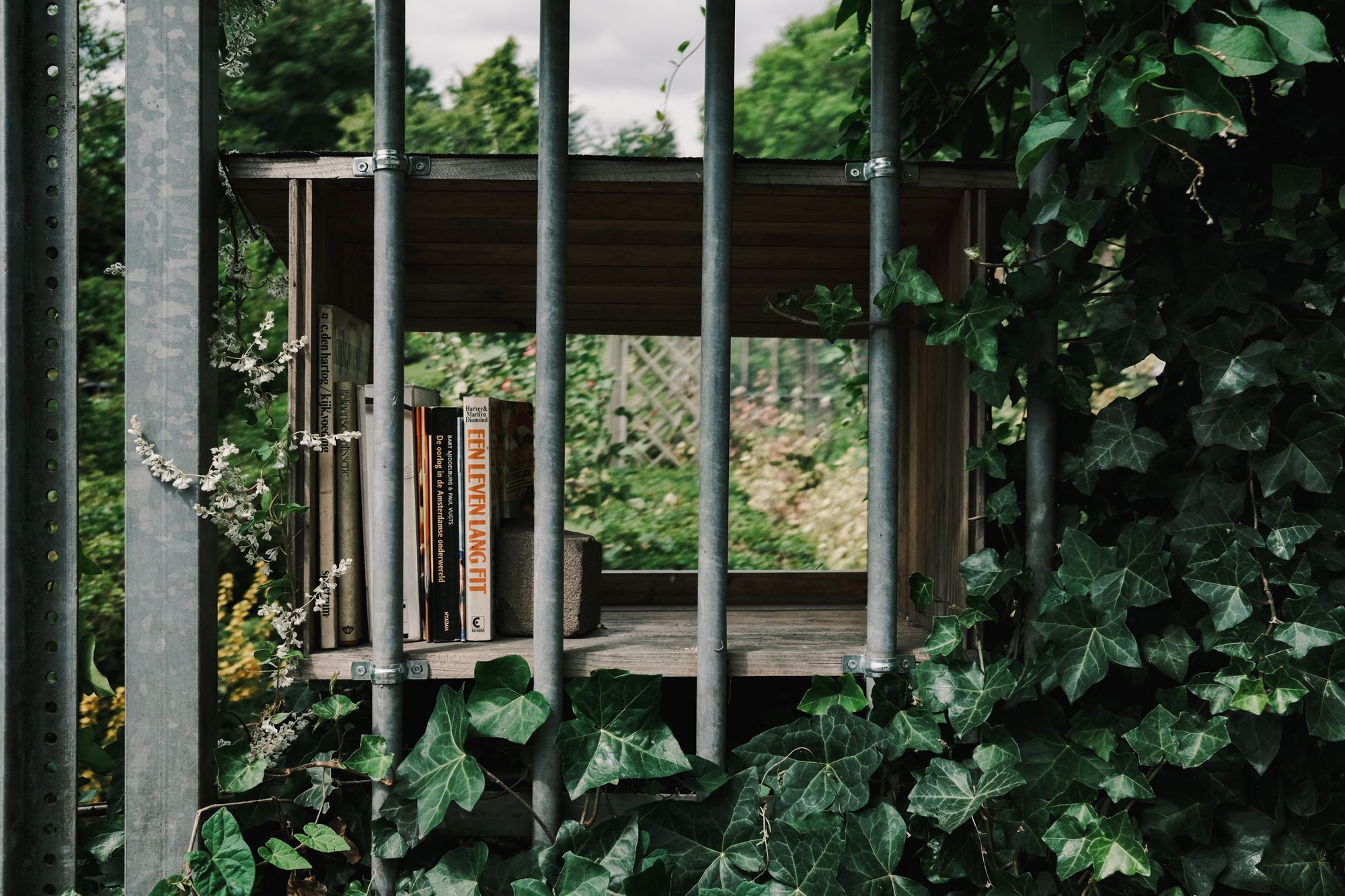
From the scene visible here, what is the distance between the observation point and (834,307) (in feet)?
4.89

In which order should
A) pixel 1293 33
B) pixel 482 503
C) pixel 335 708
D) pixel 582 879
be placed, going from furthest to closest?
pixel 482 503 → pixel 335 708 → pixel 582 879 → pixel 1293 33

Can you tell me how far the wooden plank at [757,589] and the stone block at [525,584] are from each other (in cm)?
64

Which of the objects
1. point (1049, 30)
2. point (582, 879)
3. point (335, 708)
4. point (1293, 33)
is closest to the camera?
point (1293, 33)

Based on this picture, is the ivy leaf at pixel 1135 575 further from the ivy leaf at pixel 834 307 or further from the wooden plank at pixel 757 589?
the wooden plank at pixel 757 589

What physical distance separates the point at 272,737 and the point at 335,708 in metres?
0.12

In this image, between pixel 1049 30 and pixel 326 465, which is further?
pixel 326 465

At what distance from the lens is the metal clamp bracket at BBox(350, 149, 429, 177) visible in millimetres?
1438

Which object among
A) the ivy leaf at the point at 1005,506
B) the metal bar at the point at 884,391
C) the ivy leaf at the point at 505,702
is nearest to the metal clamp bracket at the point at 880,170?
the metal bar at the point at 884,391

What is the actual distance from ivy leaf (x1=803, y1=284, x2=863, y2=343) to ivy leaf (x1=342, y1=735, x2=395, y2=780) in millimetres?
1005

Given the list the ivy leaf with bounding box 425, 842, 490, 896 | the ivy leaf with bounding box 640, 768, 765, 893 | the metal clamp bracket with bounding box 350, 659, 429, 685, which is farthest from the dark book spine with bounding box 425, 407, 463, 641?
the ivy leaf with bounding box 640, 768, 765, 893

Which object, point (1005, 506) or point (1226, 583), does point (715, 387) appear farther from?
point (1226, 583)

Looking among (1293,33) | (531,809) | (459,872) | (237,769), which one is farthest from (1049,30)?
(237,769)

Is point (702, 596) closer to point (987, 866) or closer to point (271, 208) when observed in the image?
point (987, 866)

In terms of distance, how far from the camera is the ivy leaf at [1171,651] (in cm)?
137
